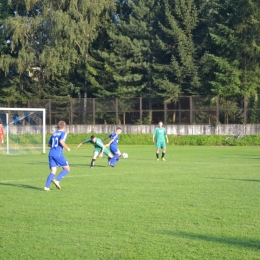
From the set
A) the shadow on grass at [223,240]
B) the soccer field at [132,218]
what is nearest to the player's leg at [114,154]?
the soccer field at [132,218]

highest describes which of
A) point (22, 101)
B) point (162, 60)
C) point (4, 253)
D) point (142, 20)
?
point (142, 20)

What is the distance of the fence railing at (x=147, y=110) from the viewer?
49.3m

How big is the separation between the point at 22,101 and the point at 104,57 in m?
9.34

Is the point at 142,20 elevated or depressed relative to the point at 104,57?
elevated

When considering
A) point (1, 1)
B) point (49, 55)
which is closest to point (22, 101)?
point (49, 55)

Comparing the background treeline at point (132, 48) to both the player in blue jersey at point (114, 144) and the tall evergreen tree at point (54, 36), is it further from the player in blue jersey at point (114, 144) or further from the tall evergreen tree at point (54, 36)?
the player in blue jersey at point (114, 144)

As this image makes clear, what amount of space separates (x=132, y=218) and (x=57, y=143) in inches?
187

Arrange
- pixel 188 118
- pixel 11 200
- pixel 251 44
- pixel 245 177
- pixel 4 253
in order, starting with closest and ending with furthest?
pixel 4 253 → pixel 11 200 → pixel 245 177 → pixel 188 118 → pixel 251 44

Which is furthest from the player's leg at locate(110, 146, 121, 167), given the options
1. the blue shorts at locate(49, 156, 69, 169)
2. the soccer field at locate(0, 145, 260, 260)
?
the blue shorts at locate(49, 156, 69, 169)

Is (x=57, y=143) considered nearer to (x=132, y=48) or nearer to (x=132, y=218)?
(x=132, y=218)

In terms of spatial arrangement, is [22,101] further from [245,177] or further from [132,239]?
[132,239]

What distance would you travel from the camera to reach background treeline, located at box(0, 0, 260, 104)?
54.9m

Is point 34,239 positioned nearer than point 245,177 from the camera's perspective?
Yes

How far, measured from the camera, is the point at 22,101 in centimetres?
5972
